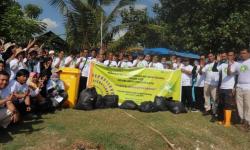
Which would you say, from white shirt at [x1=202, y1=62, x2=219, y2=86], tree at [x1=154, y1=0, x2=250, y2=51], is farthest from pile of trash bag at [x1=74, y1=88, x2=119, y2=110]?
tree at [x1=154, y1=0, x2=250, y2=51]

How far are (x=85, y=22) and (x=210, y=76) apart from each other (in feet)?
31.4

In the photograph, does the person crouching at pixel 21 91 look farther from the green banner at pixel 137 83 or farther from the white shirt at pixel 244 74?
the white shirt at pixel 244 74

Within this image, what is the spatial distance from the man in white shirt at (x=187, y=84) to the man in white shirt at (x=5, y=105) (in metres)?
6.28

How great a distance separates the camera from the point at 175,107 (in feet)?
39.3

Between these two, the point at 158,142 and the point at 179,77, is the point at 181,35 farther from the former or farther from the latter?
the point at 158,142

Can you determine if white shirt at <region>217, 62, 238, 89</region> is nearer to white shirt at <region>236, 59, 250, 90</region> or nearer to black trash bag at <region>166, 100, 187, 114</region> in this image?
white shirt at <region>236, 59, 250, 90</region>

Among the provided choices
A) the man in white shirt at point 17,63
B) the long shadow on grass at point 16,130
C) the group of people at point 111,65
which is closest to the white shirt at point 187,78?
the group of people at point 111,65

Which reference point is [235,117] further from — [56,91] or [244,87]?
[56,91]

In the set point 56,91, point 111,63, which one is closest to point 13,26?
point 111,63

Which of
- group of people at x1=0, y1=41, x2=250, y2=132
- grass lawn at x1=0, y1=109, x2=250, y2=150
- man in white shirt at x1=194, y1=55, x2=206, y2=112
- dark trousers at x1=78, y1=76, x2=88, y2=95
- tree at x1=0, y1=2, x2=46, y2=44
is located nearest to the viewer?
grass lawn at x1=0, y1=109, x2=250, y2=150

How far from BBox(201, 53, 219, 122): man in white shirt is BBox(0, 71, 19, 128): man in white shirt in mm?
A: 5769

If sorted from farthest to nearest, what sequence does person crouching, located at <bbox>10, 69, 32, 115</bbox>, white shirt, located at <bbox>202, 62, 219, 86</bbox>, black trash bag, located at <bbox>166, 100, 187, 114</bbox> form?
black trash bag, located at <bbox>166, 100, 187, 114</bbox>
white shirt, located at <bbox>202, 62, 219, 86</bbox>
person crouching, located at <bbox>10, 69, 32, 115</bbox>

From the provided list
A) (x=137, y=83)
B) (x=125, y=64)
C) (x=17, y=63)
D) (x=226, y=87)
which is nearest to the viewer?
(x=17, y=63)

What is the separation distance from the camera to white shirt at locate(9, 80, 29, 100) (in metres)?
8.84
